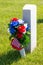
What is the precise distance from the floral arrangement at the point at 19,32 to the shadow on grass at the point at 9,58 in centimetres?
31

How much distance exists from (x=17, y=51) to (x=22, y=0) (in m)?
10.6

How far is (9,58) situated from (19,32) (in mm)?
730

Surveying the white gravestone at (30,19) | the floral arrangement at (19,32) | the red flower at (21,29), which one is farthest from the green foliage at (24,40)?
the white gravestone at (30,19)

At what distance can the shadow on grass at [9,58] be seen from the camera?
602cm

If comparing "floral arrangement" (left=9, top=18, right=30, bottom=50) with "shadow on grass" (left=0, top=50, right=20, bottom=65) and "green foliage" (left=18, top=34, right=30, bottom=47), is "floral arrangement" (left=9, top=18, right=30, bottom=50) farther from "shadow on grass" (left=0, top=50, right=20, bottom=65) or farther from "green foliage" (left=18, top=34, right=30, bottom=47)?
"shadow on grass" (left=0, top=50, right=20, bottom=65)

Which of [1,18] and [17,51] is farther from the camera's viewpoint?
[1,18]

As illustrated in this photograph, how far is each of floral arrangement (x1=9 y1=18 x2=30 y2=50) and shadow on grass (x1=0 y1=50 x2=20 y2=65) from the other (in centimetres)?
31

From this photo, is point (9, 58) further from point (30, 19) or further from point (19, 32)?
point (30, 19)

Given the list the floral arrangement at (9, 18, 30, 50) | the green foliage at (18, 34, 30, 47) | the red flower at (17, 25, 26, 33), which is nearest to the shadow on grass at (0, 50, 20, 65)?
the floral arrangement at (9, 18, 30, 50)

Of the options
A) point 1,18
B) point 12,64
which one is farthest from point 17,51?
→ point 1,18

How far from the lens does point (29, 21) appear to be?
6.20 meters

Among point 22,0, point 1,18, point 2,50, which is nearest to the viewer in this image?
point 2,50

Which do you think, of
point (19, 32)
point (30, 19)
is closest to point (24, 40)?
point (19, 32)

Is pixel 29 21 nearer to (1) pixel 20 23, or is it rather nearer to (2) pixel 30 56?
(1) pixel 20 23
